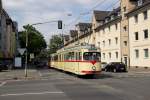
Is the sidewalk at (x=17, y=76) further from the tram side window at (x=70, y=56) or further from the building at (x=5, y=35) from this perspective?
the building at (x=5, y=35)

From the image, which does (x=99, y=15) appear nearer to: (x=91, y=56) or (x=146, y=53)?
(x=146, y=53)

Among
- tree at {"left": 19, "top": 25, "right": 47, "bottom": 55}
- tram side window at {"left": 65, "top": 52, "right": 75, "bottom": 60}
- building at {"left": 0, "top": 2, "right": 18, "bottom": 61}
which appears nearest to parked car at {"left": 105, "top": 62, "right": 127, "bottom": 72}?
tram side window at {"left": 65, "top": 52, "right": 75, "bottom": 60}

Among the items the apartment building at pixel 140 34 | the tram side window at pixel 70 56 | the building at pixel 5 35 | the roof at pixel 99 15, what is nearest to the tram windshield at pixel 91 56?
the tram side window at pixel 70 56

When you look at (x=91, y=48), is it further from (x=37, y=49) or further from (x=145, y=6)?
(x=37, y=49)

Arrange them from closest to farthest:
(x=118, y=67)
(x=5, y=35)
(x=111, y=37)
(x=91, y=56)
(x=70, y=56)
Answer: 1. (x=91, y=56)
2. (x=70, y=56)
3. (x=118, y=67)
4. (x=111, y=37)
5. (x=5, y=35)

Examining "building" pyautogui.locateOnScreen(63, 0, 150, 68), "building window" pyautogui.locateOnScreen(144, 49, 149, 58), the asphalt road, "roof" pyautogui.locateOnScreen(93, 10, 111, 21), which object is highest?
"roof" pyautogui.locateOnScreen(93, 10, 111, 21)

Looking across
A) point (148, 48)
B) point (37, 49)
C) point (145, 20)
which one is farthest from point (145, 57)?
point (37, 49)

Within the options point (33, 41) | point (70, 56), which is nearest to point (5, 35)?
point (33, 41)

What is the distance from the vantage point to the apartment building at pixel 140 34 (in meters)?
56.0

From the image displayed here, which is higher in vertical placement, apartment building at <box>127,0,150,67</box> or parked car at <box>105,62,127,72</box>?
apartment building at <box>127,0,150,67</box>

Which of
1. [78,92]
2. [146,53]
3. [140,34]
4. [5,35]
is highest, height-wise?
[5,35]

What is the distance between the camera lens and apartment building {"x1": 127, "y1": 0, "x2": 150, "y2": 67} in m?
→ 56.0

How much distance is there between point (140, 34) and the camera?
58906mm

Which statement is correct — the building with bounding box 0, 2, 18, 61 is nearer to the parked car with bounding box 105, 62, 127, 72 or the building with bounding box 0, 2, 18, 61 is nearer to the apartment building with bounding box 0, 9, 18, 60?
the apartment building with bounding box 0, 9, 18, 60
